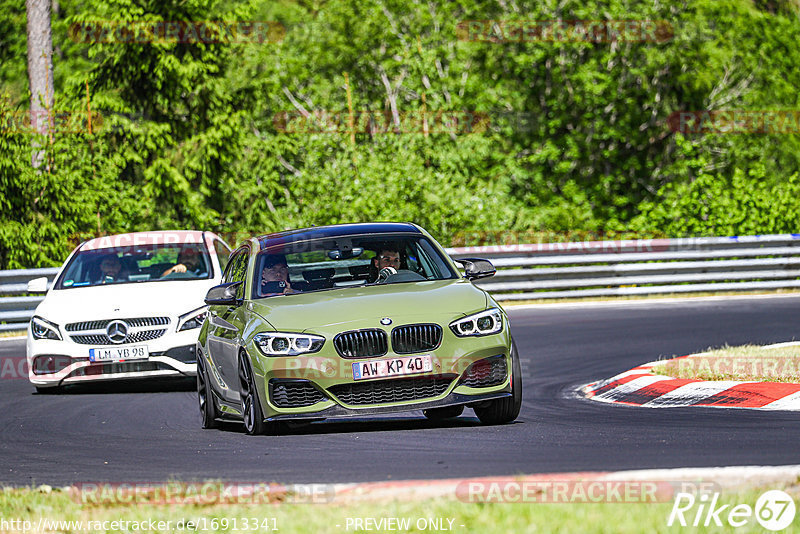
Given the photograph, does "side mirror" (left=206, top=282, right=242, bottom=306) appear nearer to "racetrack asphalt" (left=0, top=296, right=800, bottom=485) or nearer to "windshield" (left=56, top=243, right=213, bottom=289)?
"racetrack asphalt" (left=0, top=296, right=800, bottom=485)

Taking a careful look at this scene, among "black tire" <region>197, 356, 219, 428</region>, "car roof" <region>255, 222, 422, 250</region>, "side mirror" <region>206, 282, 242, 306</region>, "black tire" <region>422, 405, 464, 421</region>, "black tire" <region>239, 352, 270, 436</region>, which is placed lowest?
"black tire" <region>422, 405, 464, 421</region>

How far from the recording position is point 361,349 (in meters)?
8.80

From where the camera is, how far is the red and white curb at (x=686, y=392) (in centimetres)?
991

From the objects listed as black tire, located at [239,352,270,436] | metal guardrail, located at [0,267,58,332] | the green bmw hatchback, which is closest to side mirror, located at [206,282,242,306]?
the green bmw hatchback

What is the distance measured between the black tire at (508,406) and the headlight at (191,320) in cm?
461

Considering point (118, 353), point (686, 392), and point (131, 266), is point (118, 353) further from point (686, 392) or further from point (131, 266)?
point (686, 392)

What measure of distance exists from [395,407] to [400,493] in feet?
8.61

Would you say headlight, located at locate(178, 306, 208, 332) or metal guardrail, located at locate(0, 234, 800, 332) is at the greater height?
headlight, located at locate(178, 306, 208, 332)

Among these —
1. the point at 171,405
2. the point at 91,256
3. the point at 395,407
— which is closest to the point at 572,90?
the point at 91,256

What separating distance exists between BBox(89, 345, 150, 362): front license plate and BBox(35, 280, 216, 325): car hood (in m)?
0.33

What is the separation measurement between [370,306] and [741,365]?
426 centimetres
